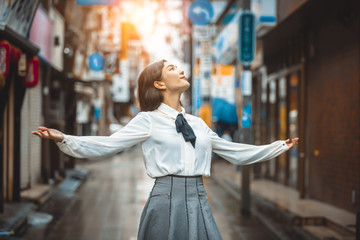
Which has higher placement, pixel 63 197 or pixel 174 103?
pixel 174 103

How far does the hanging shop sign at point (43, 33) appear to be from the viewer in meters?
13.8

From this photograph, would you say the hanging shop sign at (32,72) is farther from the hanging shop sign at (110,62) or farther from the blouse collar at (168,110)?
the hanging shop sign at (110,62)

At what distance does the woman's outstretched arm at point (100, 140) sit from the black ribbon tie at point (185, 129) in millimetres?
226

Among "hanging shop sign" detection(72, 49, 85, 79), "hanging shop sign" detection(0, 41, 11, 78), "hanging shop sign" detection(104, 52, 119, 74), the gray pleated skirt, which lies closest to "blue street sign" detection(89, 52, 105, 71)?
"hanging shop sign" detection(104, 52, 119, 74)

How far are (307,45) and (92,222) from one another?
745cm

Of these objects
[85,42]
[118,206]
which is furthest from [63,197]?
[85,42]

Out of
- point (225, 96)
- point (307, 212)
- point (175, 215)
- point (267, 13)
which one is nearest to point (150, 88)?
point (175, 215)

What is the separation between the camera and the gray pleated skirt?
12.3ft

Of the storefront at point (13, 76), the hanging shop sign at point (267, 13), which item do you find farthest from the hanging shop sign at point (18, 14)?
the hanging shop sign at point (267, 13)

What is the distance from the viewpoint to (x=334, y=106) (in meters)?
11.5

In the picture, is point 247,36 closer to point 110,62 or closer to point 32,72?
point 32,72

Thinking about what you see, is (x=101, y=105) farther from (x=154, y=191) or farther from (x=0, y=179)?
(x=154, y=191)

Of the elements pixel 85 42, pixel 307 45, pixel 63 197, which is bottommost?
pixel 63 197

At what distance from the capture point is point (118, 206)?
466 inches
